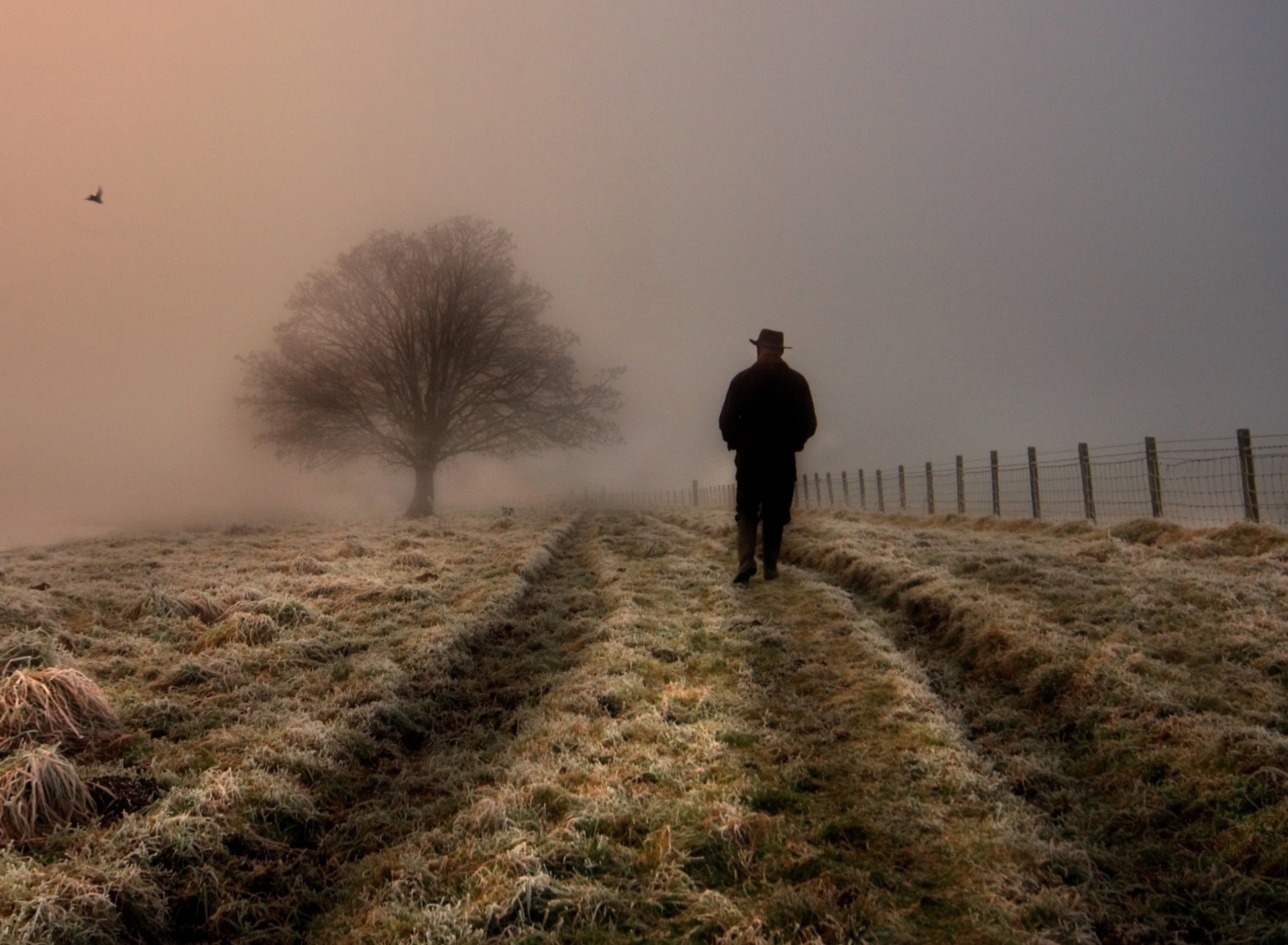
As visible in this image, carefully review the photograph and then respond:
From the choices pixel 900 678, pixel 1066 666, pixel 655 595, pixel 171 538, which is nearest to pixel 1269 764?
pixel 1066 666

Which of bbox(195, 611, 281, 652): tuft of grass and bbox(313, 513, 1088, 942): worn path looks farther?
bbox(195, 611, 281, 652): tuft of grass

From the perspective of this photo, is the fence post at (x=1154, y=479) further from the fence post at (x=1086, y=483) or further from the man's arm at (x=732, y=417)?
the man's arm at (x=732, y=417)

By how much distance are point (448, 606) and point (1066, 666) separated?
6.77 meters

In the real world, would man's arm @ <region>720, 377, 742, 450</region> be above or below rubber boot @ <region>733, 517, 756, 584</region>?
above

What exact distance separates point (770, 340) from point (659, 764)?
689cm

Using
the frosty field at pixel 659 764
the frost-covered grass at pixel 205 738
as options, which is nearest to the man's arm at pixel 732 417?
the frosty field at pixel 659 764

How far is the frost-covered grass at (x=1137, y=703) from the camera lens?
11.0 feet

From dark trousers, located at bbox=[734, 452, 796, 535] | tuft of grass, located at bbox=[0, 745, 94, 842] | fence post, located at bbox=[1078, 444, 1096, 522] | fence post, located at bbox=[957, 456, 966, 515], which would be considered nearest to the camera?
tuft of grass, located at bbox=[0, 745, 94, 842]

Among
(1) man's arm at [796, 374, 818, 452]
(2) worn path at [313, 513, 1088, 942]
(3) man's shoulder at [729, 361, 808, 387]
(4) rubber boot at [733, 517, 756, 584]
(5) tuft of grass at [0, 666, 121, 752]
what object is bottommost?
(2) worn path at [313, 513, 1088, 942]

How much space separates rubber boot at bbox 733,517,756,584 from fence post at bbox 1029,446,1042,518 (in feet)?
40.4

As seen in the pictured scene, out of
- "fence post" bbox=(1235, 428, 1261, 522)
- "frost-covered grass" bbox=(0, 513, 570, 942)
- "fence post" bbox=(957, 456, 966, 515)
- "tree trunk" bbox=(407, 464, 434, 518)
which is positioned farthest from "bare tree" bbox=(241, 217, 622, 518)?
"fence post" bbox=(1235, 428, 1261, 522)

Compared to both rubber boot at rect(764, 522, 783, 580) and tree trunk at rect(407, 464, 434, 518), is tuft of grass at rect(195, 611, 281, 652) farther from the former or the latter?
tree trunk at rect(407, 464, 434, 518)

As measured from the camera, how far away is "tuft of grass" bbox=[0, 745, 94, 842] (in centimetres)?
389

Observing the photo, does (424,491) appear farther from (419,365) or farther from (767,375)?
(767,375)
